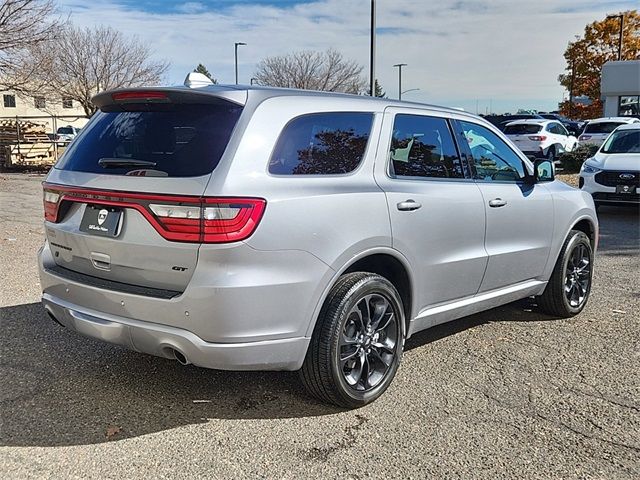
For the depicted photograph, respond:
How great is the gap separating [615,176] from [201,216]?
10.2 meters

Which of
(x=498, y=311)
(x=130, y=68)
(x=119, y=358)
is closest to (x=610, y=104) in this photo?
(x=130, y=68)

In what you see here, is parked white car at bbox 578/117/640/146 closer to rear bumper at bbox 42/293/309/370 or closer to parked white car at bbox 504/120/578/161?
parked white car at bbox 504/120/578/161

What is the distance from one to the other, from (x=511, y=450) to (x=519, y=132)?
69.0ft

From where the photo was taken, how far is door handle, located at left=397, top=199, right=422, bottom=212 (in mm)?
3770

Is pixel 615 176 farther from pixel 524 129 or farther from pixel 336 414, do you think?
pixel 524 129

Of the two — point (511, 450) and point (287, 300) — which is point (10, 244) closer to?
point (287, 300)

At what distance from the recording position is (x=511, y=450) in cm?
318

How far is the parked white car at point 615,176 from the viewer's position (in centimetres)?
1113

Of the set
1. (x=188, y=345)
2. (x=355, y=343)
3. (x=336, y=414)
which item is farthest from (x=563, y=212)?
(x=188, y=345)

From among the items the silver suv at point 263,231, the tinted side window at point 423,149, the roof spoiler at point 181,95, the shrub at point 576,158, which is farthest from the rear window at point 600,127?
the roof spoiler at point 181,95

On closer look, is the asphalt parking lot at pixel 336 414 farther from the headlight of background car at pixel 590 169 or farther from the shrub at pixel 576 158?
the shrub at pixel 576 158

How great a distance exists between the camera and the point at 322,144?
3.56 meters

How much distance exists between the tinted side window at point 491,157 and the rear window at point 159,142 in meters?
2.06

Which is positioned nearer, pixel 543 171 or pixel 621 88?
pixel 543 171
